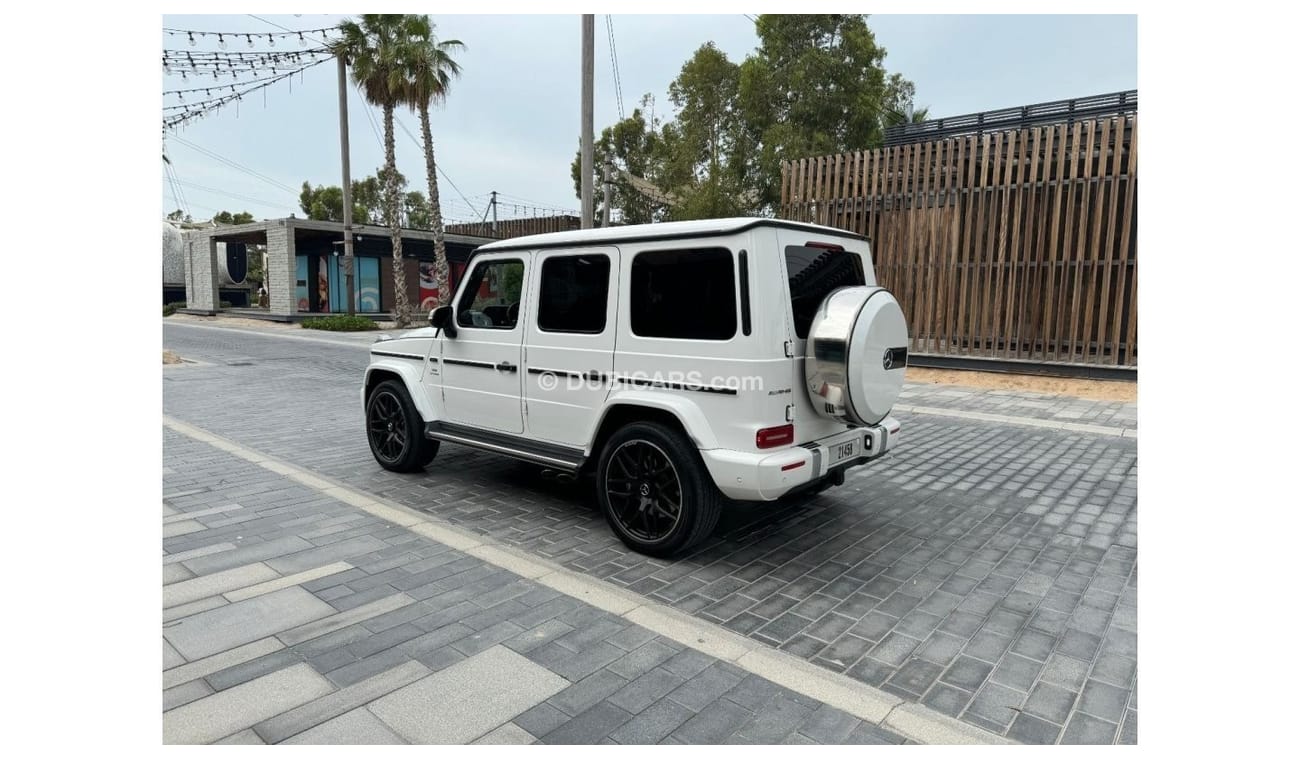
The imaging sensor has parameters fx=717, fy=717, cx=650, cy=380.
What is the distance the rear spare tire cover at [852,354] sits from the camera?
158 inches

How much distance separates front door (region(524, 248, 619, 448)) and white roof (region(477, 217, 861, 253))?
8 centimetres

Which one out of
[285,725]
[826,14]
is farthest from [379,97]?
[285,725]

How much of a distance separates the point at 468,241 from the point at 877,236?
2420cm

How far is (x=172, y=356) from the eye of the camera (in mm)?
15164

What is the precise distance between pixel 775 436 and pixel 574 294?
172 cm

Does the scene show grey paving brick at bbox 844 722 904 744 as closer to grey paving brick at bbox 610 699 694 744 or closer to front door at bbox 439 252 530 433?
grey paving brick at bbox 610 699 694 744

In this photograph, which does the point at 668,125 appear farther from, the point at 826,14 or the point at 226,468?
the point at 226,468

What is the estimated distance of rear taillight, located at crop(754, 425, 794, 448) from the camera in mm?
3938

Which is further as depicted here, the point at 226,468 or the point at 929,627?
the point at 226,468

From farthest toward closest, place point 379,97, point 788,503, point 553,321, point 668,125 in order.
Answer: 1. point 668,125
2. point 379,97
3. point 788,503
4. point 553,321

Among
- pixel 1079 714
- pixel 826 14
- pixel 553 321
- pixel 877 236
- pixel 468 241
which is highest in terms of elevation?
pixel 826 14

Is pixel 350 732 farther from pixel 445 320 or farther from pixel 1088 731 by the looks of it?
pixel 445 320

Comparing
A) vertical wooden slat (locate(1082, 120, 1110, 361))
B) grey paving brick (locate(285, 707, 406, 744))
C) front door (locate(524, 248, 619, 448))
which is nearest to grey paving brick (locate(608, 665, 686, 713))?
grey paving brick (locate(285, 707, 406, 744))

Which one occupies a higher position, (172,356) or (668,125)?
(668,125)
